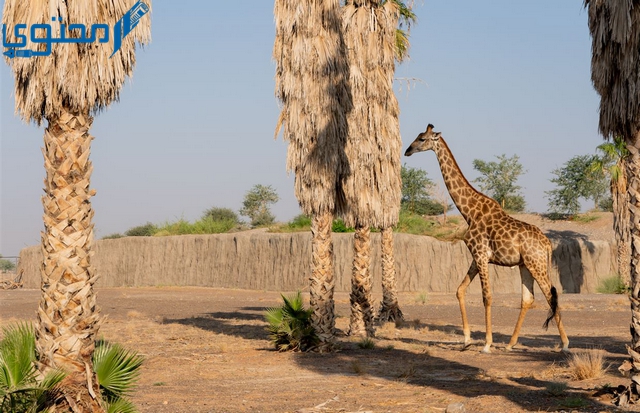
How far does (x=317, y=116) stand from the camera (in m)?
17.6

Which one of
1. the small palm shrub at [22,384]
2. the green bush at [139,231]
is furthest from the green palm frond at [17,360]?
the green bush at [139,231]

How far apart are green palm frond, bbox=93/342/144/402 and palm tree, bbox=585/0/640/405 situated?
6570 millimetres

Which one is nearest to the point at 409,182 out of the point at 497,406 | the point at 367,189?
the point at 367,189

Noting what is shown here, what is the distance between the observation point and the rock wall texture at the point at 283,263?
40812mm

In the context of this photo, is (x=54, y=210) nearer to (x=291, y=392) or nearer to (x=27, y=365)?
(x=27, y=365)

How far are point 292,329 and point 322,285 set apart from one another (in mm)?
1211

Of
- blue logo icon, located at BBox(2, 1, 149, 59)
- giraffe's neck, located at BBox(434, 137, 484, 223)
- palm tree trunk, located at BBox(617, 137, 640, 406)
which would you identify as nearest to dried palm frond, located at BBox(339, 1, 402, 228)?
giraffe's neck, located at BBox(434, 137, 484, 223)

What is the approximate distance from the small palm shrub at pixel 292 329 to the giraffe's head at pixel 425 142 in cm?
435

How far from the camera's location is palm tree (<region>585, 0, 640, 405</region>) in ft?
35.0

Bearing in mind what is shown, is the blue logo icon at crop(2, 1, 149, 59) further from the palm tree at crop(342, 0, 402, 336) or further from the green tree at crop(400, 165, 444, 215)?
the green tree at crop(400, 165, 444, 215)

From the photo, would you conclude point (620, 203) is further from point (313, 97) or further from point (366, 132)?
point (313, 97)

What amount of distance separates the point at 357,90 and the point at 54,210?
39.0 ft

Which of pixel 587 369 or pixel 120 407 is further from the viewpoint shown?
pixel 587 369

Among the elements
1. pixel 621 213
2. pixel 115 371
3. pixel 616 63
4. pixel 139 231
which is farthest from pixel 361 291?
pixel 139 231
